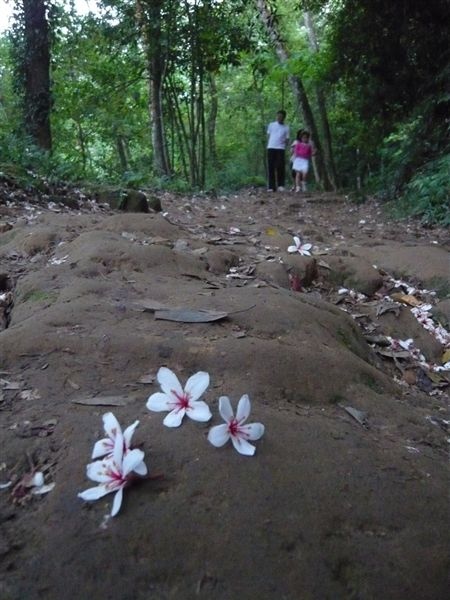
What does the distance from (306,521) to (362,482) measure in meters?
0.24

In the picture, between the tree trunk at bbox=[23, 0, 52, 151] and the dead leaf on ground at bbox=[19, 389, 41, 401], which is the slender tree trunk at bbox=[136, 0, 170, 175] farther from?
the dead leaf on ground at bbox=[19, 389, 41, 401]

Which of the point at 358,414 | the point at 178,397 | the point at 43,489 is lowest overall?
the point at 358,414

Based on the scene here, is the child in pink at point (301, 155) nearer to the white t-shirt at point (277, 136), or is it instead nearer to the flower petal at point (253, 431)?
the white t-shirt at point (277, 136)

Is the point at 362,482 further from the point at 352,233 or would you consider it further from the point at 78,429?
the point at 352,233

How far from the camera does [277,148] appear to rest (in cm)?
1227

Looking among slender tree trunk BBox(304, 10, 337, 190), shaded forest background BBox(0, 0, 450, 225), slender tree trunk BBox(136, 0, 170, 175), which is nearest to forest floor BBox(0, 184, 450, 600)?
shaded forest background BBox(0, 0, 450, 225)

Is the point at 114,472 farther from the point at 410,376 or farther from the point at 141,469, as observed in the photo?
the point at 410,376

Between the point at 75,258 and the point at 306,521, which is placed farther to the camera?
the point at 75,258

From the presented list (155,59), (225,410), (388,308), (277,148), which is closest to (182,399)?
(225,410)

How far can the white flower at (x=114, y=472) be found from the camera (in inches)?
55.5

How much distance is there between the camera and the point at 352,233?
24.0 feet

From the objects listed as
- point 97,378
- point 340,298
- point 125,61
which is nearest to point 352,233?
point 340,298

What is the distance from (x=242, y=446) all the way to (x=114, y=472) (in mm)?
356

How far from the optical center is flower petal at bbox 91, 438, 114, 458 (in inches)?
60.5
